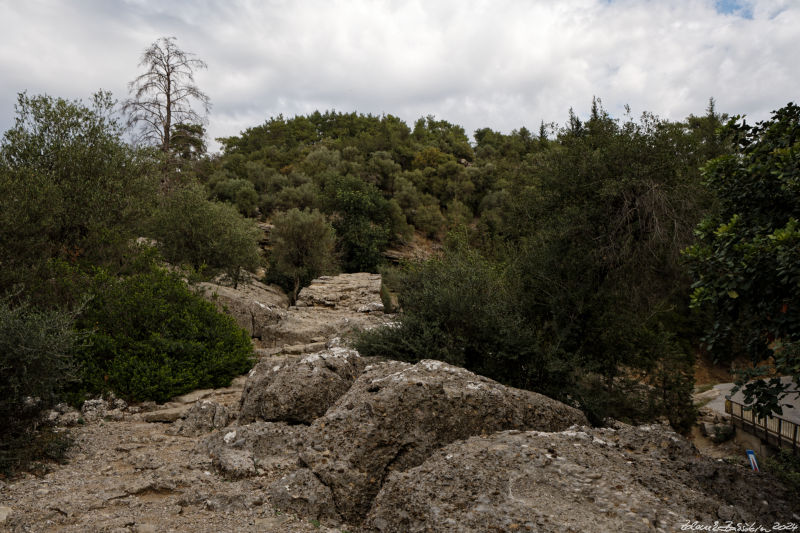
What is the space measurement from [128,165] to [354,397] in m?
11.9

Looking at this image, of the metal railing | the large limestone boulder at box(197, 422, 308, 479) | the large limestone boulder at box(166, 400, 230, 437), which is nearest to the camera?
the large limestone boulder at box(197, 422, 308, 479)

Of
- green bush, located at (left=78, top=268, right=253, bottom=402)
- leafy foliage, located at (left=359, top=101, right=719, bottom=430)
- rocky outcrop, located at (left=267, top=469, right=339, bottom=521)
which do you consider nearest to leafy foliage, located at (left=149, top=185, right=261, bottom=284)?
green bush, located at (left=78, top=268, right=253, bottom=402)

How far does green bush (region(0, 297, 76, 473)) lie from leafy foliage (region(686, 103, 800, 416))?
8.13 meters

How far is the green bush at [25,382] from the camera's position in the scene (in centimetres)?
613

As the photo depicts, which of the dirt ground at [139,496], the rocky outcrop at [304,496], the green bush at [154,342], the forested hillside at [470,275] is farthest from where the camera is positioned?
the green bush at [154,342]

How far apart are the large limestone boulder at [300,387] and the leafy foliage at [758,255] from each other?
480 cm

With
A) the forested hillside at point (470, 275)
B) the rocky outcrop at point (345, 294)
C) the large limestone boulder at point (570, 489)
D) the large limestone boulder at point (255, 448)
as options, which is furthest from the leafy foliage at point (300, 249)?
the large limestone boulder at point (570, 489)

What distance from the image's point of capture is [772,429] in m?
16.9

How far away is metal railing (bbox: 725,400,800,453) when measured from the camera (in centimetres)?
A: 1523

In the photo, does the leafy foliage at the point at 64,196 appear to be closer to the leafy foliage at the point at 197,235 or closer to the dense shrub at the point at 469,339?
the leafy foliage at the point at 197,235

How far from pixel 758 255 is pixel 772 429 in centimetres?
1708

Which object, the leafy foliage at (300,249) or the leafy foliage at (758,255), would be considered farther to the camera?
the leafy foliage at (300,249)

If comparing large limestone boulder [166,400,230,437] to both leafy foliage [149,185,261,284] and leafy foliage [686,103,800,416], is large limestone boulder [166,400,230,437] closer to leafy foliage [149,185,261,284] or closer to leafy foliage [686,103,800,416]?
leafy foliage [686,103,800,416]

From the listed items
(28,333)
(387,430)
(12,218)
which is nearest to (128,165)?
(12,218)
